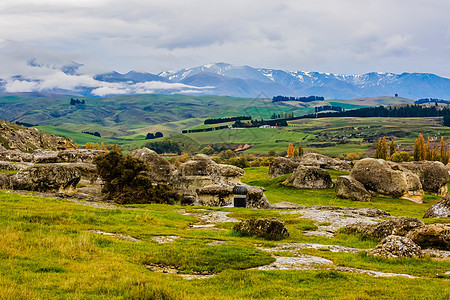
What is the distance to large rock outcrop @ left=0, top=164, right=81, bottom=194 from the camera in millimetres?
44406

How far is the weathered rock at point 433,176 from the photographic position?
78125mm

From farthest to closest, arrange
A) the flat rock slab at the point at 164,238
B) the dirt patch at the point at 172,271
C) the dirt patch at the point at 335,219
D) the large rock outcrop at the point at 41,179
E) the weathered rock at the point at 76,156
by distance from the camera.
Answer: the weathered rock at the point at 76,156 < the large rock outcrop at the point at 41,179 < the dirt patch at the point at 335,219 < the flat rock slab at the point at 164,238 < the dirt patch at the point at 172,271

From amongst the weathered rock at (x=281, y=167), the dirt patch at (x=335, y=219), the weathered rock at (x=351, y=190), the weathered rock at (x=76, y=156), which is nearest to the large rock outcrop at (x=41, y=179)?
the weathered rock at (x=76, y=156)

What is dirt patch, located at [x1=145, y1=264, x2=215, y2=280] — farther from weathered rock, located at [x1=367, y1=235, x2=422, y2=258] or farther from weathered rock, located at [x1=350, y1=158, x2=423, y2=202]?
weathered rock, located at [x1=350, y1=158, x2=423, y2=202]

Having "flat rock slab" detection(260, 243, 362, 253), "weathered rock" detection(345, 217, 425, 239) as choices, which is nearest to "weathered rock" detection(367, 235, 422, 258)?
"flat rock slab" detection(260, 243, 362, 253)

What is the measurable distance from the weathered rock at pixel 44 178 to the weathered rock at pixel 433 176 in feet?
195

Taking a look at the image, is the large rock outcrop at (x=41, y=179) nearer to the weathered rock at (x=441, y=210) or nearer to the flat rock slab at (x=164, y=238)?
the flat rock slab at (x=164, y=238)

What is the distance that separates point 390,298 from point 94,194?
42.8 meters

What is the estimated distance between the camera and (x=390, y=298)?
41.8ft

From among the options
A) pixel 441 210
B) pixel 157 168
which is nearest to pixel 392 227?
pixel 441 210

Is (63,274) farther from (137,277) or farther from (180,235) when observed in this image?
(180,235)

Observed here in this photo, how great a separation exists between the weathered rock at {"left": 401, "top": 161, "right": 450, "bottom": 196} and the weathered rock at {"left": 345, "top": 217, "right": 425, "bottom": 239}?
186 ft

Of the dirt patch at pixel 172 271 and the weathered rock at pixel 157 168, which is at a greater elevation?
the dirt patch at pixel 172 271

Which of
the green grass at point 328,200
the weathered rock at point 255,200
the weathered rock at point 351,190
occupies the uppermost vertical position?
the weathered rock at point 255,200
